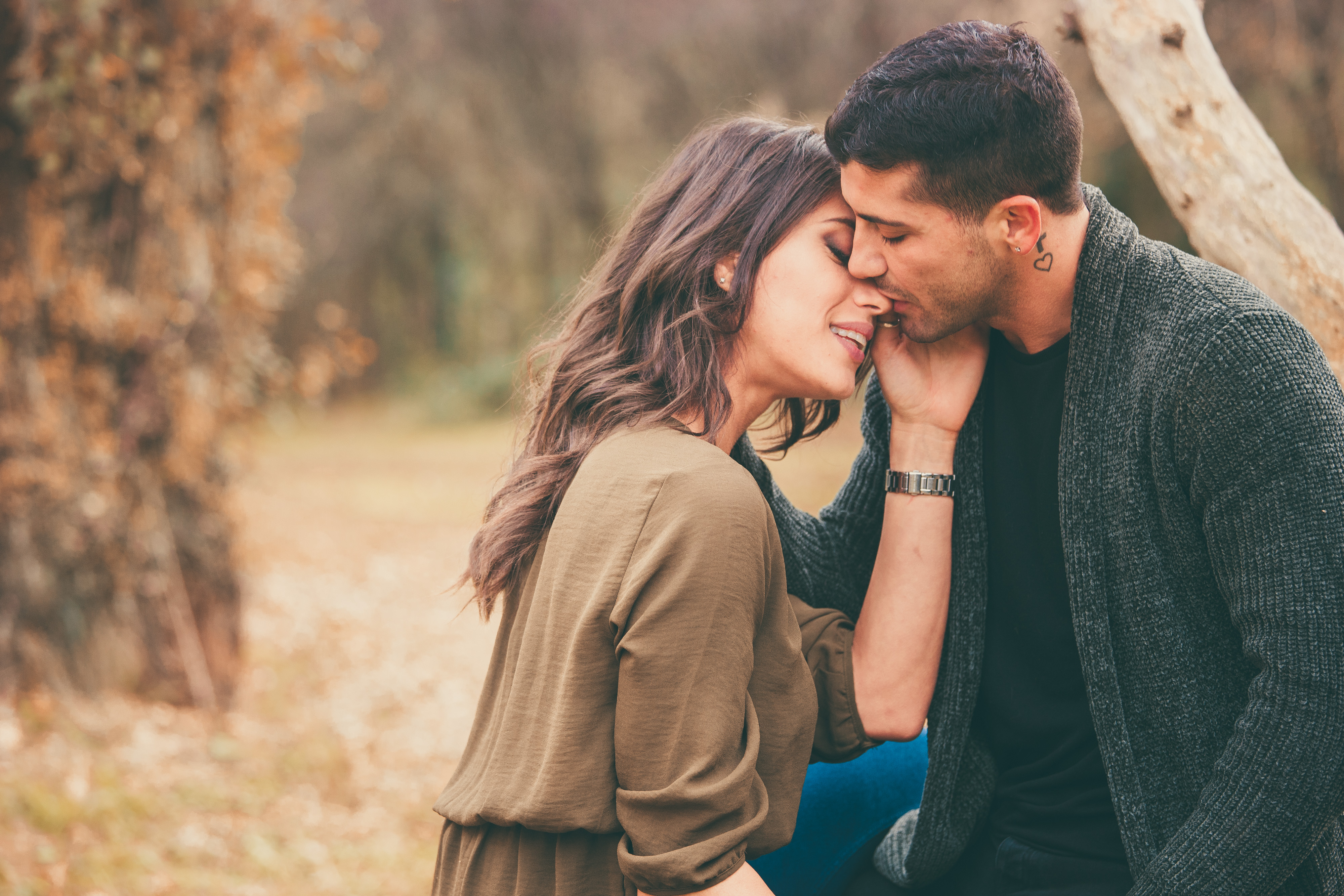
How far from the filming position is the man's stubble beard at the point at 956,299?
198cm

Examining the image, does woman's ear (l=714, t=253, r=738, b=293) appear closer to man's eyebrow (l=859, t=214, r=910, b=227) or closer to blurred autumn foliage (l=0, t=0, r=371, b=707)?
man's eyebrow (l=859, t=214, r=910, b=227)

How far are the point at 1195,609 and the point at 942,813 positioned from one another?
650 mm

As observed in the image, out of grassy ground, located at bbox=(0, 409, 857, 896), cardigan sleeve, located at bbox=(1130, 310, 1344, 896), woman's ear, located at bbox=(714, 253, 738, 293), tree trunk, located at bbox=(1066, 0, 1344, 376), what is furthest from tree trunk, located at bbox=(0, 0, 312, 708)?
cardigan sleeve, located at bbox=(1130, 310, 1344, 896)

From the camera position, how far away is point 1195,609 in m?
1.78

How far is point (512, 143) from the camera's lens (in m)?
18.7

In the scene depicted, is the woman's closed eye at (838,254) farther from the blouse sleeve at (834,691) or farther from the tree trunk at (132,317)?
the tree trunk at (132,317)

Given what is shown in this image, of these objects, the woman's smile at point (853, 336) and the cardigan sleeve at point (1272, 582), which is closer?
the cardigan sleeve at point (1272, 582)

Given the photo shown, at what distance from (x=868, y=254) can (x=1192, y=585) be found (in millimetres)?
823

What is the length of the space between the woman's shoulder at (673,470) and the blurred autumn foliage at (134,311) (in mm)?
3715

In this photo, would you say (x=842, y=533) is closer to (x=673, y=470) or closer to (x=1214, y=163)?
(x=673, y=470)

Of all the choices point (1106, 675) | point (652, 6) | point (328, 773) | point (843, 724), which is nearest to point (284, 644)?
point (328, 773)

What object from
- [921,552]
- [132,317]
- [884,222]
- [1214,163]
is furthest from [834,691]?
[132,317]

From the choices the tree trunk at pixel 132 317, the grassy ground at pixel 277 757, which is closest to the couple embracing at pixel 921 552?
the grassy ground at pixel 277 757

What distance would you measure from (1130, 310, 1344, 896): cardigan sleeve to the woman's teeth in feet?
2.08
